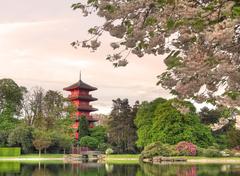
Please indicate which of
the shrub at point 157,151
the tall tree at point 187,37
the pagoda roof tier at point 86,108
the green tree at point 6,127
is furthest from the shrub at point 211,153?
the tall tree at point 187,37

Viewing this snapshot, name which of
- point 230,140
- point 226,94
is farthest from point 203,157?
point 226,94

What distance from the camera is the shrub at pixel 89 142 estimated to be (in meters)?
69.5

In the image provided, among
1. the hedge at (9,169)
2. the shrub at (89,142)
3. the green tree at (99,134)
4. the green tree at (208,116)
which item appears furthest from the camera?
the green tree at (208,116)

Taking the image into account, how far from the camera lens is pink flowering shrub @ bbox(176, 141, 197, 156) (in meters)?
52.2

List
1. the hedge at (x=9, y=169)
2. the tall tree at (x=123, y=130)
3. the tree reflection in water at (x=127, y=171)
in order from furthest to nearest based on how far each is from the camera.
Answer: the tall tree at (x=123, y=130) < the hedge at (x=9, y=169) < the tree reflection in water at (x=127, y=171)

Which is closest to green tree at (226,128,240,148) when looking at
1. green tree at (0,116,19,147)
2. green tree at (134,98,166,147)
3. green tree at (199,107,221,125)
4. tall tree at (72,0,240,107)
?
green tree at (134,98,166,147)

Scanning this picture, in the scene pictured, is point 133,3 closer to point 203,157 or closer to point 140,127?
point 203,157

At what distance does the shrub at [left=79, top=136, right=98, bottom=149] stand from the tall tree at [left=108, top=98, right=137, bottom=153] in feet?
8.20

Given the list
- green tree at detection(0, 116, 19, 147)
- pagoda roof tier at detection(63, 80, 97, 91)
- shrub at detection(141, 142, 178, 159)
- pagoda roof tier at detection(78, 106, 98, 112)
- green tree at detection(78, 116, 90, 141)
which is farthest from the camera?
pagoda roof tier at detection(63, 80, 97, 91)

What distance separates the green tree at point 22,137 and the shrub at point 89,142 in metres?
8.30

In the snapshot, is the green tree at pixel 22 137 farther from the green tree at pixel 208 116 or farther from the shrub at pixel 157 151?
the green tree at pixel 208 116

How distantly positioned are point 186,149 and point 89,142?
68.8 feet

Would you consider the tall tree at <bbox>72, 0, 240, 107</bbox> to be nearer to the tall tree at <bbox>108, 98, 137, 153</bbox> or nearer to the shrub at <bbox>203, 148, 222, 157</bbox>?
the shrub at <bbox>203, 148, 222, 157</bbox>

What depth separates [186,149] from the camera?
52.5m
